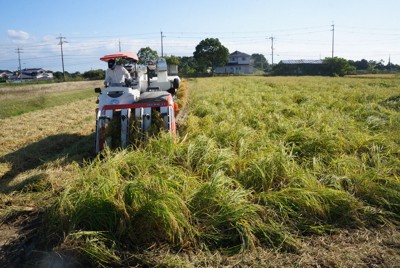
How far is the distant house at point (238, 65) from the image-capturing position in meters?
79.2

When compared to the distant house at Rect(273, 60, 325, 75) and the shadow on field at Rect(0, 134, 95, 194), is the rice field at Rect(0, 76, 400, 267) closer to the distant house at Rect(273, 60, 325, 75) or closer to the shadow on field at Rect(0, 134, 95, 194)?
the shadow on field at Rect(0, 134, 95, 194)

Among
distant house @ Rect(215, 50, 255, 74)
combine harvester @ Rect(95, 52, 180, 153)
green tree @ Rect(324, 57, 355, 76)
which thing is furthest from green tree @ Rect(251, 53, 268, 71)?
combine harvester @ Rect(95, 52, 180, 153)

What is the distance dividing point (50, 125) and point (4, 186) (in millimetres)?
5645

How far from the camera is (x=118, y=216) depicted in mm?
3250

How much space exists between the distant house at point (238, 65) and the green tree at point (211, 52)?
1185 cm

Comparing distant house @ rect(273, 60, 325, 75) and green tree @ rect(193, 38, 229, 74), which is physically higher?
green tree @ rect(193, 38, 229, 74)

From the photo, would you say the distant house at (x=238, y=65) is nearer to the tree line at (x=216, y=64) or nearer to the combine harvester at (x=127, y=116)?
the tree line at (x=216, y=64)

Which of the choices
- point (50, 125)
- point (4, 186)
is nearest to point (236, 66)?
point (50, 125)

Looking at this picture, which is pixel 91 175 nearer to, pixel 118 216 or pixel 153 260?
pixel 118 216

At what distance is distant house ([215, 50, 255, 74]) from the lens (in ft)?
260

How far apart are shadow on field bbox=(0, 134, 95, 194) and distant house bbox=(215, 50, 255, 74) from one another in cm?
6978

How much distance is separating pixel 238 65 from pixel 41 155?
75.8m

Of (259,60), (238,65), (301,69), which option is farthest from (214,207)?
(259,60)

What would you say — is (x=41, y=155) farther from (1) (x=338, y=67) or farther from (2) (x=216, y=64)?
(2) (x=216, y=64)
